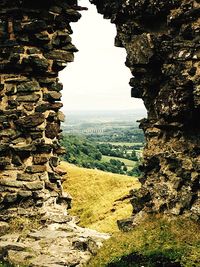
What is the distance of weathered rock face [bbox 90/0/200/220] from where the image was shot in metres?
7.07

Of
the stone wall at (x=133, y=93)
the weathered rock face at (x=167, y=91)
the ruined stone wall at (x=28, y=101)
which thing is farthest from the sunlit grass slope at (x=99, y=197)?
the weathered rock face at (x=167, y=91)

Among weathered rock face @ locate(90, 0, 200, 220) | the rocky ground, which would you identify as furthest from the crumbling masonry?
the rocky ground

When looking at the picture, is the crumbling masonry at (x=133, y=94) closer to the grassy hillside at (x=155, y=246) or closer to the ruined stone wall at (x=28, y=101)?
the ruined stone wall at (x=28, y=101)

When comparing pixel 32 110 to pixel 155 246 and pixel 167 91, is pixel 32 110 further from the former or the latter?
pixel 155 246

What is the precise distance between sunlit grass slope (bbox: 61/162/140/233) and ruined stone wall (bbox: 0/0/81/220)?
3.42 metres

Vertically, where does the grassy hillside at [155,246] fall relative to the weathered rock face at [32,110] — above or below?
below

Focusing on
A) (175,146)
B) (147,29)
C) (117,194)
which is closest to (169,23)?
(147,29)

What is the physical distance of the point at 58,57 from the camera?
10.6 meters

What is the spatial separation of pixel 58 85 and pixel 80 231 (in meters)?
3.31

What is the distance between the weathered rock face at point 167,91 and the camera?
7.07 meters

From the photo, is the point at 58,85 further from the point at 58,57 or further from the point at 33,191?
the point at 33,191

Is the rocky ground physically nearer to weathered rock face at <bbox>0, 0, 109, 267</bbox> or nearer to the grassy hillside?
weathered rock face at <bbox>0, 0, 109, 267</bbox>

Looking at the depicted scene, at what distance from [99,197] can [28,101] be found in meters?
6.42

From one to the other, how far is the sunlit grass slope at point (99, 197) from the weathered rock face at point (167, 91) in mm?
5450
